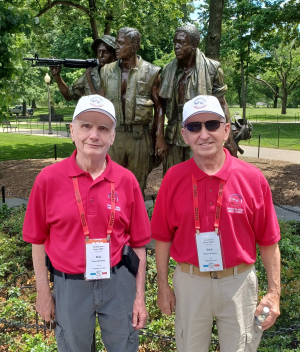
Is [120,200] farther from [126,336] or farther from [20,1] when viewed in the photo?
[20,1]

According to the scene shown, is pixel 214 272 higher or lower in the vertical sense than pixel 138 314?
higher

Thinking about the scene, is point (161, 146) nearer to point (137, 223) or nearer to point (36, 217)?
point (137, 223)

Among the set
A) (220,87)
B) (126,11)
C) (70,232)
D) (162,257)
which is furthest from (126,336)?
(126,11)

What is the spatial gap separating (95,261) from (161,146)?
246 cm

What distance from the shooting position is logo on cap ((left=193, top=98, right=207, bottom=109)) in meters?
2.09

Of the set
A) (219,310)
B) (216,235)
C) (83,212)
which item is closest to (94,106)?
(83,212)

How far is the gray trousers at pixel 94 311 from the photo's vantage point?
208cm

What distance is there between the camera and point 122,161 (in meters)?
4.53

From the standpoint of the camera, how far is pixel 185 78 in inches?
160

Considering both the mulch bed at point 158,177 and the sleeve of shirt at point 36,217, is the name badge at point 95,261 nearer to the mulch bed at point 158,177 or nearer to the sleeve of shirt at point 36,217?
the sleeve of shirt at point 36,217

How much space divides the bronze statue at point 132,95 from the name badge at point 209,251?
2355mm

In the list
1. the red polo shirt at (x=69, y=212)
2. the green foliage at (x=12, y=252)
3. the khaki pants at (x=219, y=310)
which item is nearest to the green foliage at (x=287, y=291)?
the khaki pants at (x=219, y=310)

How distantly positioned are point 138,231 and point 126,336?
23.6 inches

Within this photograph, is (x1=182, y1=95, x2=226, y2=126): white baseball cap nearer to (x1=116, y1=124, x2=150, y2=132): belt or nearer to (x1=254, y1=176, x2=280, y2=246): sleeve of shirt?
(x1=254, y1=176, x2=280, y2=246): sleeve of shirt
